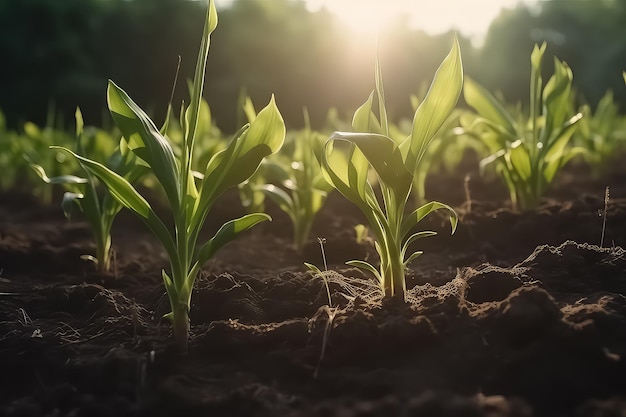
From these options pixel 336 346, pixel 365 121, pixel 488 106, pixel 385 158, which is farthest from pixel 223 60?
pixel 336 346

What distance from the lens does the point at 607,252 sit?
1.80 metres

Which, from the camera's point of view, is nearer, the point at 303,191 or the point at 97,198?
the point at 97,198

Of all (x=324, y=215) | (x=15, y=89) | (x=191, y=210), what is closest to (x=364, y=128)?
(x=191, y=210)

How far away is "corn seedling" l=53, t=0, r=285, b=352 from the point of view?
1.43m

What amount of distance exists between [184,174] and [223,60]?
622 inches

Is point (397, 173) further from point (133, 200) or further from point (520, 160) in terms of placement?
point (520, 160)

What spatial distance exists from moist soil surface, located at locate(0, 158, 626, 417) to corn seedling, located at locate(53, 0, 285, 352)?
0.56 feet

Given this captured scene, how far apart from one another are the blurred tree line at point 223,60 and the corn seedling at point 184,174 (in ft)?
43.0

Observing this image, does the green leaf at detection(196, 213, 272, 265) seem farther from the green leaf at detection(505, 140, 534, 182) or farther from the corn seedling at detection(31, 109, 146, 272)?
the green leaf at detection(505, 140, 534, 182)

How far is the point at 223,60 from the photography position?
16.6 meters

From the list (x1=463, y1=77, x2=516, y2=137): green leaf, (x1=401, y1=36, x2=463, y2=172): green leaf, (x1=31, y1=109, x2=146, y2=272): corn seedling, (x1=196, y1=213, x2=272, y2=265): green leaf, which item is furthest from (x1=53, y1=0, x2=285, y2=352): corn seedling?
(x1=463, y1=77, x2=516, y2=137): green leaf

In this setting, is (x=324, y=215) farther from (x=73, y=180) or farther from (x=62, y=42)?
(x=62, y=42)

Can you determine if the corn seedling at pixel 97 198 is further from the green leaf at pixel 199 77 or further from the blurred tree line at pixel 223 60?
the blurred tree line at pixel 223 60

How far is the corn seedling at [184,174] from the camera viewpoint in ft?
4.68
